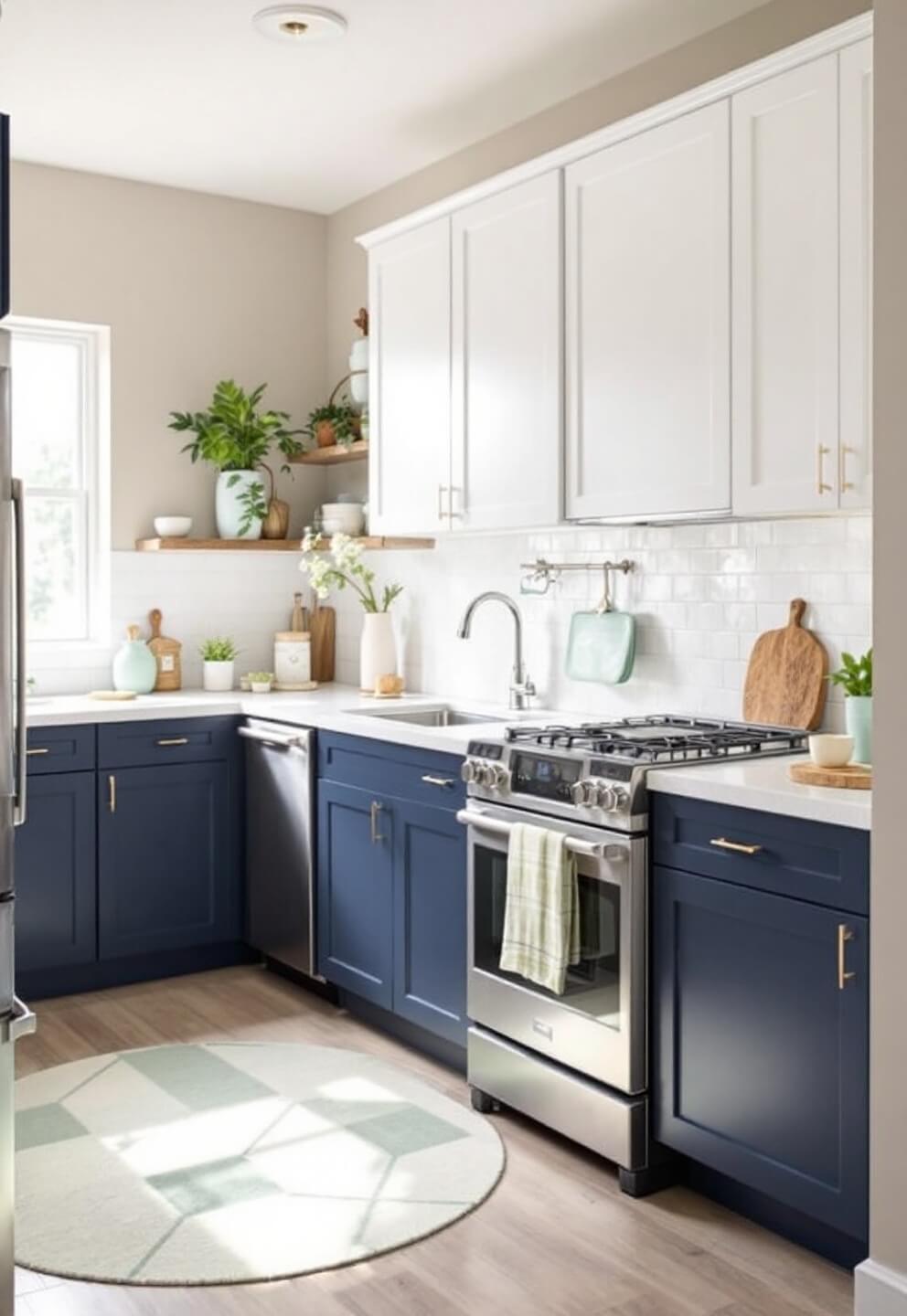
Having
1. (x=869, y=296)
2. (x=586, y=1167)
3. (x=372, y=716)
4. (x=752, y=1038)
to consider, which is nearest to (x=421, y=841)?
(x=372, y=716)

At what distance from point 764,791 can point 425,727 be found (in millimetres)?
1316

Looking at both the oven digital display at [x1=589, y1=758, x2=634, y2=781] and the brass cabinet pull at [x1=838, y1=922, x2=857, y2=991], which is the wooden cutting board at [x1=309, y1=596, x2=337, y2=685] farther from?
the brass cabinet pull at [x1=838, y1=922, x2=857, y2=991]

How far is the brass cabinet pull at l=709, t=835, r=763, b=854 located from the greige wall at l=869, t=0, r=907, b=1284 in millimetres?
306

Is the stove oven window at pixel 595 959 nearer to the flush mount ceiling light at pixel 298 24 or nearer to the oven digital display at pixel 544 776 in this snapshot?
the oven digital display at pixel 544 776

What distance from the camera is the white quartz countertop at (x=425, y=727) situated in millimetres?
2742

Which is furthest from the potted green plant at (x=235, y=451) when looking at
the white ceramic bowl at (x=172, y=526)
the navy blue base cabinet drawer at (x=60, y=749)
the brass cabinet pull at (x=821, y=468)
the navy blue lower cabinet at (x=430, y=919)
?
the brass cabinet pull at (x=821, y=468)

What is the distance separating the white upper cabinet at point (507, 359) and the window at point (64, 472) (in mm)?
1666

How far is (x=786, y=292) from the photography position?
3166 millimetres

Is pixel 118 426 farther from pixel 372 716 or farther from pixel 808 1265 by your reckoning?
pixel 808 1265

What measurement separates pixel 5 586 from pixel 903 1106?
6.01 feet

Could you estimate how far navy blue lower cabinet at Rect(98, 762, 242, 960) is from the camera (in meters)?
4.62

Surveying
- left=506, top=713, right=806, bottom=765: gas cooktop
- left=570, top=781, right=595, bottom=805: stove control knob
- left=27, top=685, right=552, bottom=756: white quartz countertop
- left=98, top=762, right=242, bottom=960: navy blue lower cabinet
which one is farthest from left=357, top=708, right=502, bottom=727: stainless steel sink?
left=570, top=781, right=595, bottom=805: stove control knob

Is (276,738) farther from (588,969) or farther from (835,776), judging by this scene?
(835,776)

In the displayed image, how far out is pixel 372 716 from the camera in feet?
14.3
